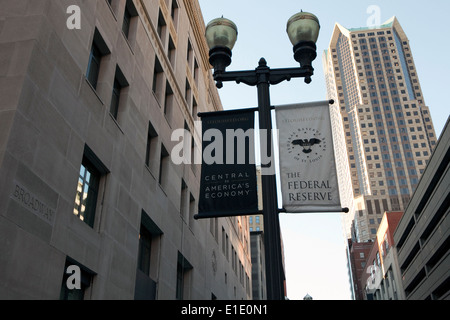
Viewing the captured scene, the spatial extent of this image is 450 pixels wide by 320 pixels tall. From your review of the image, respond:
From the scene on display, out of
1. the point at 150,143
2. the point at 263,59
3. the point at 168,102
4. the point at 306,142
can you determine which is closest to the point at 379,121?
the point at 168,102

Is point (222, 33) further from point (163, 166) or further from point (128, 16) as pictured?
point (163, 166)

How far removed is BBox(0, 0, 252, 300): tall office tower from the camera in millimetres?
10023

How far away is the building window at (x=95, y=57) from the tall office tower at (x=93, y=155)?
51 mm

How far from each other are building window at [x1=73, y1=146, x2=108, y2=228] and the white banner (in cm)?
784

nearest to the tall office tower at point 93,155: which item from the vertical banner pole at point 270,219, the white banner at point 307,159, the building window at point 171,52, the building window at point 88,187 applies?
the building window at point 88,187

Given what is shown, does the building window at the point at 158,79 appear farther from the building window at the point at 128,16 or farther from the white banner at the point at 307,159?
the white banner at the point at 307,159

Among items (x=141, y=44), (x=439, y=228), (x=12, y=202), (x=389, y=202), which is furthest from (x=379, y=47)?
(x=12, y=202)

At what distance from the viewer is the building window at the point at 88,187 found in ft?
43.7

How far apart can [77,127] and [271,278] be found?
29.0 feet

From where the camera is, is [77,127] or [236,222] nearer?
[77,127]

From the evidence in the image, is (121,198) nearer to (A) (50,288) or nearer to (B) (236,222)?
(A) (50,288)

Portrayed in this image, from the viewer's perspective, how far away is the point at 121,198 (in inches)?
628

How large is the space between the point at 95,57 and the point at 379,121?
16447cm

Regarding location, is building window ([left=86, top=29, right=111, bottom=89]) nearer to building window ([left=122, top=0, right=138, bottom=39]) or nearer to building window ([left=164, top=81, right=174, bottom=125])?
building window ([left=122, top=0, right=138, bottom=39])
